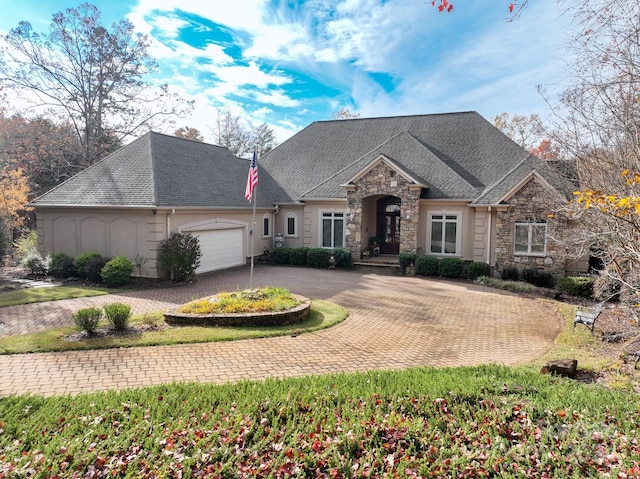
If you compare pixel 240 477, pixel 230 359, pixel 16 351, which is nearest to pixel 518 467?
pixel 240 477

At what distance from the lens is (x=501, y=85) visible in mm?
12203

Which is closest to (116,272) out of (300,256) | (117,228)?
(117,228)

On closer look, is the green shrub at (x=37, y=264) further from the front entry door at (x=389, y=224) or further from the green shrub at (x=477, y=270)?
the green shrub at (x=477, y=270)

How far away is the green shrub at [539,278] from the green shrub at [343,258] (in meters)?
8.03

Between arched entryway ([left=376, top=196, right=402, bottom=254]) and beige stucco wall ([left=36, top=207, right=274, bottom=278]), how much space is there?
9.07 m

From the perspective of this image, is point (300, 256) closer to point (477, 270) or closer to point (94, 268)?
point (477, 270)

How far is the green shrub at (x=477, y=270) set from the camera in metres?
18.2

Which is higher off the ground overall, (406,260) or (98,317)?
(406,260)

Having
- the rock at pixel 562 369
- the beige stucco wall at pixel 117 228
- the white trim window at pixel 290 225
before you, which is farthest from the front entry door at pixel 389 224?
the rock at pixel 562 369

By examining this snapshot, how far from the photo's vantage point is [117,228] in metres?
16.2

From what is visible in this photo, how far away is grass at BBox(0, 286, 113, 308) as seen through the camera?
40.7 ft

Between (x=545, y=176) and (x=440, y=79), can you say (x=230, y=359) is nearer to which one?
(x=440, y=79)

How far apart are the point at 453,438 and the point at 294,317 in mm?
6272

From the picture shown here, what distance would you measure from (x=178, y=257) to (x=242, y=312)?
6.32 meters
